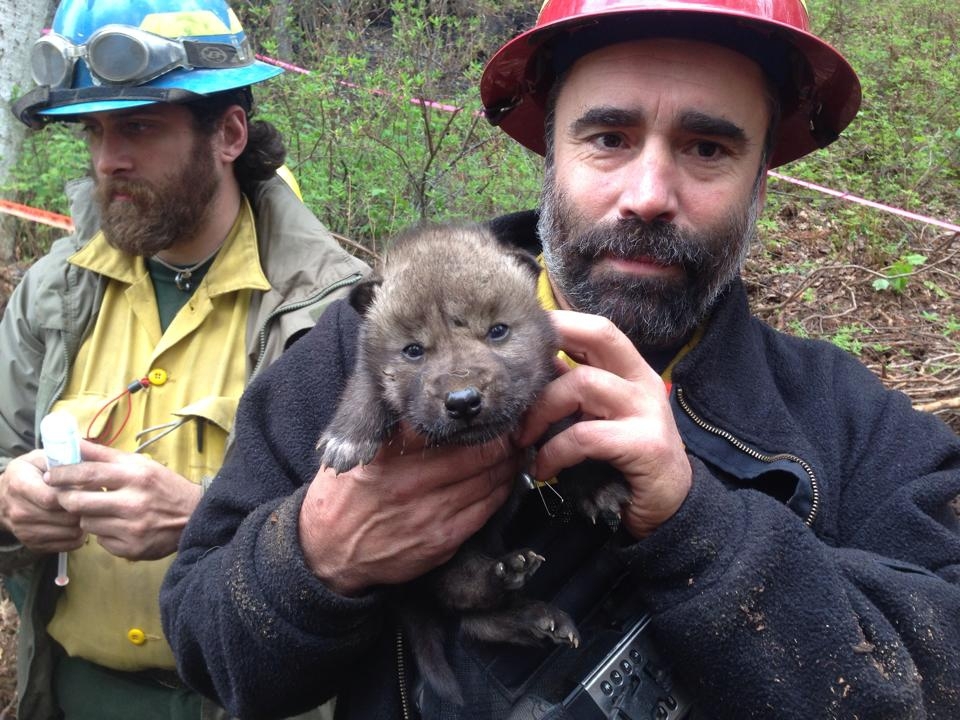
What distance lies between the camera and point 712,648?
174 centimetres

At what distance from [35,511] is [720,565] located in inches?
85.1

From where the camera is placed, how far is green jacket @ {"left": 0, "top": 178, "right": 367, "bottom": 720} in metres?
2.98

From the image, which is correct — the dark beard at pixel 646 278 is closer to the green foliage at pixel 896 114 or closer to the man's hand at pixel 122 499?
the man's hand at pixel 122 499

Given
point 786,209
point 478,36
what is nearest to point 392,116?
point 478,36

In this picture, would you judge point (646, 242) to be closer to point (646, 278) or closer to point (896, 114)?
point (646, 278)

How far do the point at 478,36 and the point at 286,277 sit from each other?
6.82 meters

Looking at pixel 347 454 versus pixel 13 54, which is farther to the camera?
pixel 13 54

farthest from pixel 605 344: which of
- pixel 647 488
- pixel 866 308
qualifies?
pixel 866 308

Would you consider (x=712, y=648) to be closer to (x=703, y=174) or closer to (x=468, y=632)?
(x=468, y=632)

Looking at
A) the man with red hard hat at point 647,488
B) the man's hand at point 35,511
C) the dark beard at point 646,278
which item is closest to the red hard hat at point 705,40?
the man with red hard hat at point 647,488

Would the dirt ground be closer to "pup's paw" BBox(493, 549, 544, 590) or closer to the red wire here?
the red wire

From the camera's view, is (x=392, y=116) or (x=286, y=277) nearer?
(x=286, y=277)

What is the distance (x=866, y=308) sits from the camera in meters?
→ 5.94

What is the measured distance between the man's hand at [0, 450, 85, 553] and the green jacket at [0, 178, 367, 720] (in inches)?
7.5
